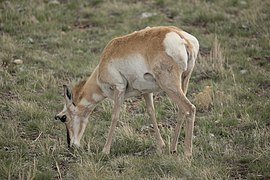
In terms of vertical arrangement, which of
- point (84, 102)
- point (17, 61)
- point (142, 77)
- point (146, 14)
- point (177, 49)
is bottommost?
point (146, 14)

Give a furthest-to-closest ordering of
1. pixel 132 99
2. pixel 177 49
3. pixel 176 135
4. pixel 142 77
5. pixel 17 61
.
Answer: pixel 17 61 → pixel 132 99 → pixel 176 135 → pixel 142 77 → pixel 177 49

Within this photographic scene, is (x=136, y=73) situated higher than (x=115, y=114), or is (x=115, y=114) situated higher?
(x=136, y=73)

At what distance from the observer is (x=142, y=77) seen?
6.68 metres

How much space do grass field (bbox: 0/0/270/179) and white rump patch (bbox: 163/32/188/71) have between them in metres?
1.20

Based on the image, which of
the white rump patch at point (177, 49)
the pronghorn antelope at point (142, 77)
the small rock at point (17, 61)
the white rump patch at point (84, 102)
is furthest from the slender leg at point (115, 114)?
the small rock at point (17, 61)

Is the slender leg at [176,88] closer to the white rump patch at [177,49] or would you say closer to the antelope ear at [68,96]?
the white rump patch at [177,49]

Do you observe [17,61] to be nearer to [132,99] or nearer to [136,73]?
[132,99]

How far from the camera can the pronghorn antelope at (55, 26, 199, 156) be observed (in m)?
6.32

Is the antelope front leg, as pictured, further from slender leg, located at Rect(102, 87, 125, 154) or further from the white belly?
slender leg, located at Rect(102, 87, 125, 154)

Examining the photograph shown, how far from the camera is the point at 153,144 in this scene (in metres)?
7.20

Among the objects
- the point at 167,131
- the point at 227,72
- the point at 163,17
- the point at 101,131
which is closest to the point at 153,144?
the point at 167,131

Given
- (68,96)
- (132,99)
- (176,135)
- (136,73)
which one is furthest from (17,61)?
(176,135)

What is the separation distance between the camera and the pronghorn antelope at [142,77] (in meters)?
6.32

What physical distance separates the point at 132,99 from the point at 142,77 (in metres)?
2.58
